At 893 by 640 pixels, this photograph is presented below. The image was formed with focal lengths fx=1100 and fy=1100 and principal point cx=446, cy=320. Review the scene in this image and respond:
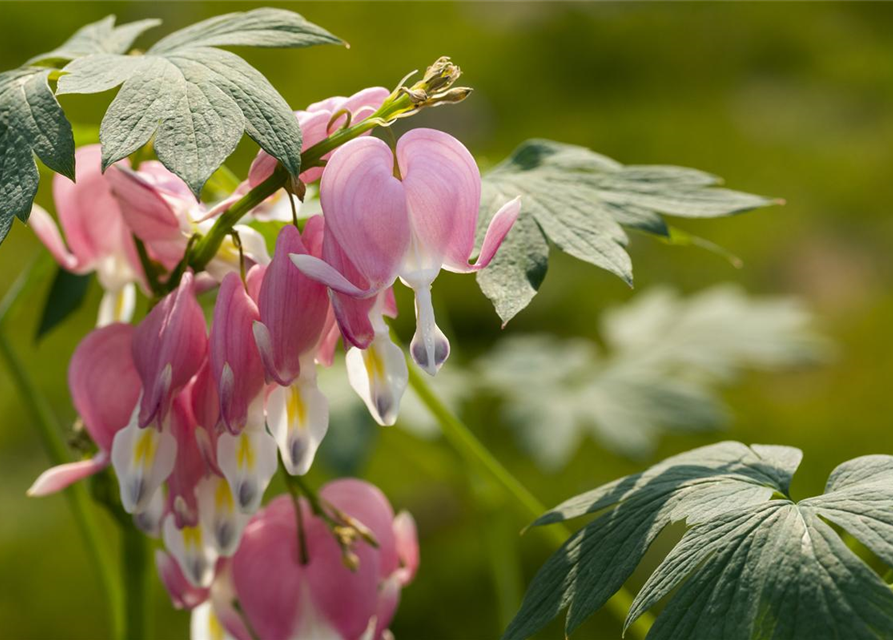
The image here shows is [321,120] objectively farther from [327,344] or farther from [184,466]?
[184,466]

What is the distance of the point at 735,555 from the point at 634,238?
2.61 meters

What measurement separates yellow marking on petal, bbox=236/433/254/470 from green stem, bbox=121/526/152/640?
243 millimetres

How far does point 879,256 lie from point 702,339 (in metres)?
1.51

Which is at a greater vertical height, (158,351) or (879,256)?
(158,351)

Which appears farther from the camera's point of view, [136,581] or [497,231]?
[136,581]

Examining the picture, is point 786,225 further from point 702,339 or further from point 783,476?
point 783,476

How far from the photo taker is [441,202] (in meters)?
0.76

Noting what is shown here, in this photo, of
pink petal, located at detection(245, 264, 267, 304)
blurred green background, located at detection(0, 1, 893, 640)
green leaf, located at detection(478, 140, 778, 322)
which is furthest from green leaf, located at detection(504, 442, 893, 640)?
blurred green background, located at detection(0, 1, 893, 640)

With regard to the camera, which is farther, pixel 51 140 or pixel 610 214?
pixel 610 214

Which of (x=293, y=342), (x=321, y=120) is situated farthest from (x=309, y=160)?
(x=293, y=342)

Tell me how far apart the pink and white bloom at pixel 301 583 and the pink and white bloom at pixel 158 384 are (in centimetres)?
15

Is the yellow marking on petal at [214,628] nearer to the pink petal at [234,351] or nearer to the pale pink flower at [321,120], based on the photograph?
the pink petal at [234,351]

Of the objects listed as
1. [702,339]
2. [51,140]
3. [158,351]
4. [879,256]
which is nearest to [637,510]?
[158,351]

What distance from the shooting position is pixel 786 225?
341cm
